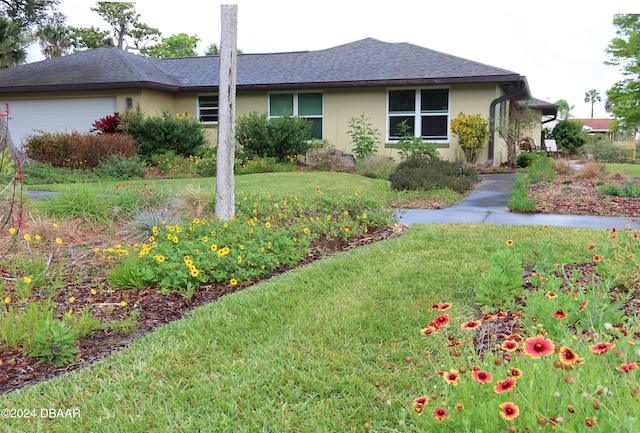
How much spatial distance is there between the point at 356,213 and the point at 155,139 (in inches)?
393

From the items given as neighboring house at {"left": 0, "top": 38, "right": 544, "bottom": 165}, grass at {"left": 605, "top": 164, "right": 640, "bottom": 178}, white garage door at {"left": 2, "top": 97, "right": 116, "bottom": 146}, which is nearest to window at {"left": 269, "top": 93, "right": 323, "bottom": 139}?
neighboring house at {"left": 0, "top": 38, "right": 544, "bottom": 165}

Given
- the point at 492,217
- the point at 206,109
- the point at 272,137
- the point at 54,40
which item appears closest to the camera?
the point at 492,217

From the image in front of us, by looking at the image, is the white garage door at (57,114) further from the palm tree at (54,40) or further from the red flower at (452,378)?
the red flower at (452,378)

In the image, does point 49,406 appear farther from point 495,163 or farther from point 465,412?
point 495,163

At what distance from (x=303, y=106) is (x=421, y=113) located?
3747 millimetres

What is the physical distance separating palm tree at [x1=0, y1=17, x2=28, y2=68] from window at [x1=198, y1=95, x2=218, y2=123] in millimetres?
7809

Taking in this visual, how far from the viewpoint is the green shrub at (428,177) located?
963 centimetres

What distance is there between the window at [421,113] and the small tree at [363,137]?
23.4 inches

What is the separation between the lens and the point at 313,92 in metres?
17.3

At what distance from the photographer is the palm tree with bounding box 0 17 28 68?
1997 centimetres

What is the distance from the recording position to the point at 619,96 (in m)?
20.2

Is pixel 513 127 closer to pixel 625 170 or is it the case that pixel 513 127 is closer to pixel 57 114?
pixel 625 170

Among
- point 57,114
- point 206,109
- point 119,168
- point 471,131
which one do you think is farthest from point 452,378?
point 57,114

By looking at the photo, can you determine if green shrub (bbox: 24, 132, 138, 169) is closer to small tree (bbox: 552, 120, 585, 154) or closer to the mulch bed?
the mulch bed
